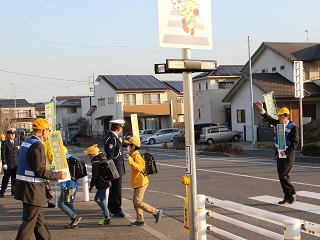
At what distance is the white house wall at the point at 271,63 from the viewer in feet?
112

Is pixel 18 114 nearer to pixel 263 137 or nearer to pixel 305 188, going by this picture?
pixel 263 137

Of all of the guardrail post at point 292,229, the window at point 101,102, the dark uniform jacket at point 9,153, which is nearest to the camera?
the guardrail post at point 292,229

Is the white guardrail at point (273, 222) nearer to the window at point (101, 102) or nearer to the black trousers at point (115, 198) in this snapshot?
the black trousers at point (115, 198)

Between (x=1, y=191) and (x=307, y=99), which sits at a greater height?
(x=307, y=99)

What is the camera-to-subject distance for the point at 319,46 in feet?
115

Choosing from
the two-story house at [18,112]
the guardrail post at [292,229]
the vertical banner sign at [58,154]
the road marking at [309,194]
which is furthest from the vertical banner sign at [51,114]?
Result: the two-story house at [18,112]

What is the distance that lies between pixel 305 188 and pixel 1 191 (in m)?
8.00

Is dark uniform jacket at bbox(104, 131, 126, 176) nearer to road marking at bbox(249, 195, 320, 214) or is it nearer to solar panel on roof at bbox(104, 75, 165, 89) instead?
road marking at bbox(249, 195, 320, 214)

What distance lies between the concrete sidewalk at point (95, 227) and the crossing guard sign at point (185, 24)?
318cm

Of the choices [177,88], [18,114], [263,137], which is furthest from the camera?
[18,114]

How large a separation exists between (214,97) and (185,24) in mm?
37627

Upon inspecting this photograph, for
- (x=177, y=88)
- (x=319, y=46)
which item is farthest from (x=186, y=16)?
(x=177, y=88)

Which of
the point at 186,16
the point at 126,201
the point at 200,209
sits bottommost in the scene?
the point at 126,201

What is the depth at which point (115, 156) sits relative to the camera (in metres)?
7.83
